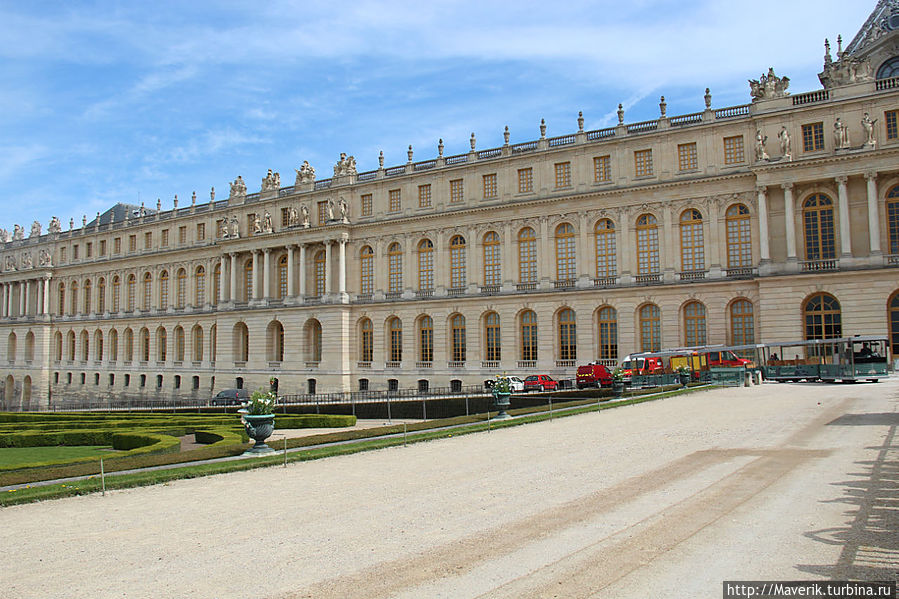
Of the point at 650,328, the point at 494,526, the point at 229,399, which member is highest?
the point at 650,328

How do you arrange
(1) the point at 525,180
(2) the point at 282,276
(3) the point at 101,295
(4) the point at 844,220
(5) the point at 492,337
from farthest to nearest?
(3) the point at 101,295, (2) the point at 282,276, (5) the point at 492,337, (1) the point at 525,180, (4) the point at 844,220

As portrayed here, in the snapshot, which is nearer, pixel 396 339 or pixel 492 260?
pixel 492 260

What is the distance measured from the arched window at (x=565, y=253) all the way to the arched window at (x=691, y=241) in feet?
26.6

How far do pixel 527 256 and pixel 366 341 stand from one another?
17.4m

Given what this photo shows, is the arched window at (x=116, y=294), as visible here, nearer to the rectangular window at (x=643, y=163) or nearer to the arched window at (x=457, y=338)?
the arched window at (x=457, y=338)

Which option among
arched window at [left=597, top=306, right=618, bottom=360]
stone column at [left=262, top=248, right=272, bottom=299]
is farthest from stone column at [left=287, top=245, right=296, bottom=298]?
arched window at [left=597, top=306, right=618, bottom=360]

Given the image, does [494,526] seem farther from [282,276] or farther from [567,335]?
[282,276]

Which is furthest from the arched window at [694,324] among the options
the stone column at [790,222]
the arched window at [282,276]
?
the arched window at [282,276]

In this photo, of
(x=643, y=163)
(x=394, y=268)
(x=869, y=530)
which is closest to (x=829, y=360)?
(x=643, y=163)

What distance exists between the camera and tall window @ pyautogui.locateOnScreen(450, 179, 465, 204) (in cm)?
5966

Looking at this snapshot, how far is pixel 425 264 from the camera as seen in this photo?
6138cm

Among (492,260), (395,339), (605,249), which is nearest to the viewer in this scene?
(605,249)

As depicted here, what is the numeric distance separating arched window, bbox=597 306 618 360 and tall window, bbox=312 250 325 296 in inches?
1074

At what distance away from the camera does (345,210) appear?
213 ft
